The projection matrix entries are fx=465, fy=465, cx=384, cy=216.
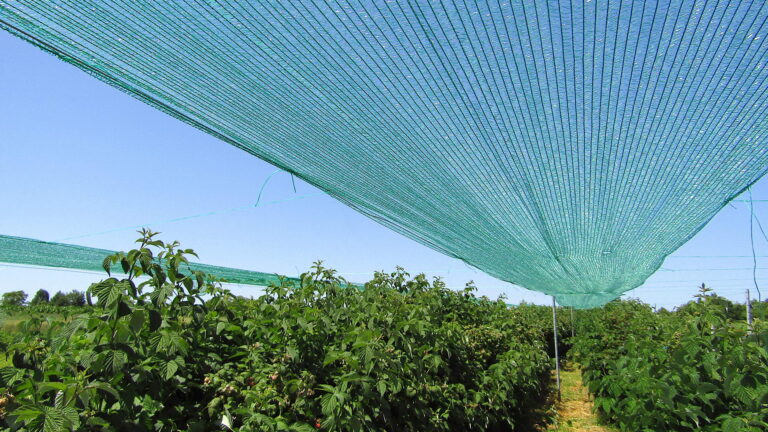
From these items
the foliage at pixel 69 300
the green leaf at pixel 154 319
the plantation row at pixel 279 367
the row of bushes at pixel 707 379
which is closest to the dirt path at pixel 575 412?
the plantation row at pixel 279 367

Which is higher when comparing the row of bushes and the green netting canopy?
the green netting canopy

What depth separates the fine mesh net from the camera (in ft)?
18.8

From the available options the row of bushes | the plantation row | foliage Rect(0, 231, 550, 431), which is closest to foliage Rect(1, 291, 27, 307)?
the plantation row

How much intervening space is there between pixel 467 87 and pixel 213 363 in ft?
5.18

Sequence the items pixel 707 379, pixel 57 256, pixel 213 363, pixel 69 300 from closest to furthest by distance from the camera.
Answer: pixel 213 363
pixel 707 379
pixel 69 300
pixel 57 256

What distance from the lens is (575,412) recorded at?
660 cm

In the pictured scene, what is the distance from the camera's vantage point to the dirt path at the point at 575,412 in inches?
221

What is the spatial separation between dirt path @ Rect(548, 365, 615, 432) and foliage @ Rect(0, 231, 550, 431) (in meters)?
3.44

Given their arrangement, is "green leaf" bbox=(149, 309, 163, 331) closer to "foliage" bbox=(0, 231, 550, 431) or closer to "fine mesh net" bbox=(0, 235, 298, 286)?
"foliage" bbox=(0, 231, 550, 431)

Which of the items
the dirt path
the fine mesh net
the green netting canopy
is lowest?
the dirt path

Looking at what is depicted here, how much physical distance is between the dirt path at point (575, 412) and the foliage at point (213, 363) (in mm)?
3435

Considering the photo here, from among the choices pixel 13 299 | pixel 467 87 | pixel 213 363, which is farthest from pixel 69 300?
pixel 467 87

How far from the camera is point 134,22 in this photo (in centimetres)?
178

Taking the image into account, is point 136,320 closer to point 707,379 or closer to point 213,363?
point 213,363
